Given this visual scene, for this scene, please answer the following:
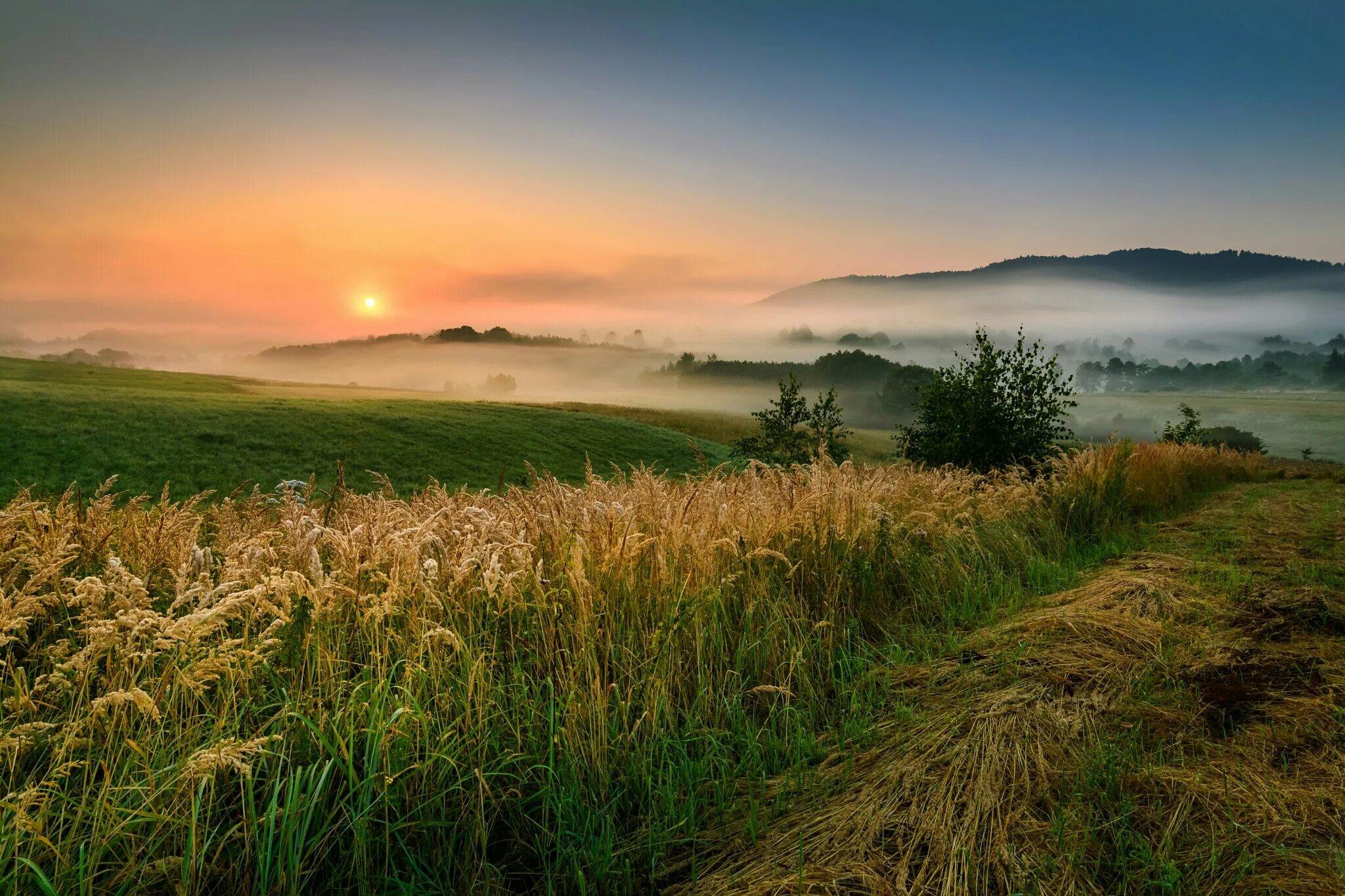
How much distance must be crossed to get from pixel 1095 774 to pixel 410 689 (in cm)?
309

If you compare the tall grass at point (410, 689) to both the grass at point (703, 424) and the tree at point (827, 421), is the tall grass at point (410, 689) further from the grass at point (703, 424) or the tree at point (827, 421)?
the grass at point (703, 424)

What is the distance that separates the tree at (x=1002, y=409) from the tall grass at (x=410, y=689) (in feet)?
45.7

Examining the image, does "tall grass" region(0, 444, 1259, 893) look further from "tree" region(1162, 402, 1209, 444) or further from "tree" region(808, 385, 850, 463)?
"tree" region(1162, 402, 1209, 444)

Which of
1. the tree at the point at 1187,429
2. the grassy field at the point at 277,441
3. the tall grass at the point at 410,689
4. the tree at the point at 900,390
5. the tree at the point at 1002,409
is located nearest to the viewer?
the tall grass at the point at 410,689

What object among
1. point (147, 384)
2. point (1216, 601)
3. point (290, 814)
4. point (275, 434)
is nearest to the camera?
point (290, 814)

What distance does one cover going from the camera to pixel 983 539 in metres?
7.95

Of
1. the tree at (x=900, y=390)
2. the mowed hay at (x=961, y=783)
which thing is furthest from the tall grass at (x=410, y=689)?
the tree at (x=900, y=390)

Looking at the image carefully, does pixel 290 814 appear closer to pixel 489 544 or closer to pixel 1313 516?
pixel 489 544

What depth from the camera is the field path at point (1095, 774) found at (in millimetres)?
2549

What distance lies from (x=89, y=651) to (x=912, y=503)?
7.44 m

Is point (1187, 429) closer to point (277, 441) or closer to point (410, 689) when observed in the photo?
point (410, 689)

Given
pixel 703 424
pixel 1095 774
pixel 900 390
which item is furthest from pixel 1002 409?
pixel 900 390

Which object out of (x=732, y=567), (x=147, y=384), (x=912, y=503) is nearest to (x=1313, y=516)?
(x=912, y=503)

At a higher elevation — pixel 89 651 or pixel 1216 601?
pixel 89 651
